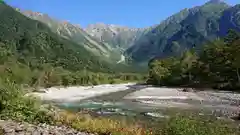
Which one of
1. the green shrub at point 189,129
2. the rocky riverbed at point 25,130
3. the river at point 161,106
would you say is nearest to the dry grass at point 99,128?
the rocky riverbed at point 25,130

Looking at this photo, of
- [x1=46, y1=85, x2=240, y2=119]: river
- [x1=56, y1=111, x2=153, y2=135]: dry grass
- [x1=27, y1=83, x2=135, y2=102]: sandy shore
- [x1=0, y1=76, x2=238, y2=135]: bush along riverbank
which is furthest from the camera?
[x1=27, y1=83, x2=135, y2=102]: sandy shore

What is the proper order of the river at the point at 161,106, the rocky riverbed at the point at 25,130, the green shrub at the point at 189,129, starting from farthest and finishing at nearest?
the river at the point at 161,106 < the rocky riverbed at the point at 25,130 < the green shrub at the point at 189,129

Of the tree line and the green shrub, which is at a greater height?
the tree line

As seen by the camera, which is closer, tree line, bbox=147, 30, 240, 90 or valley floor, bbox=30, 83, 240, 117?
valley floor, bbox=30, 83, 240, 117

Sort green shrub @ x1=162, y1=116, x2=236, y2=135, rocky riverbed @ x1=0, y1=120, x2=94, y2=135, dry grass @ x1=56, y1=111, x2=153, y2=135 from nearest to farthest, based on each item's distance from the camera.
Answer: green shrub @ x1=162, y1=116, x2=236, y2=135, rocky riverbed @ x1=0, y1=120, x2=94, y2=135, dry grass @ x1=56, y1=111, x2=153, y2=135

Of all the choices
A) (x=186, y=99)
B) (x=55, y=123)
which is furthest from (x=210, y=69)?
(x=55, y=123)

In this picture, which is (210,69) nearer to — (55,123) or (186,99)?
(186,99)

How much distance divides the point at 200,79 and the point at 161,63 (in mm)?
46863

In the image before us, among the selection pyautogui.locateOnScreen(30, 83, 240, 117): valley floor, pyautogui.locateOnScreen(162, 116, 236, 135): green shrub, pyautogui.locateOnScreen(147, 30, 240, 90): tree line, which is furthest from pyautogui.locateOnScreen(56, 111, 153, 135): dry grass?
pyautogui.locateOnScreen(147, 30, 240, 90): tree line

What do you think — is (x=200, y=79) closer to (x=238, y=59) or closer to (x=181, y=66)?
(x=181, y=66)

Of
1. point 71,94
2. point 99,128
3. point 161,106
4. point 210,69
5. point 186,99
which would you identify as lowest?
point 161,106

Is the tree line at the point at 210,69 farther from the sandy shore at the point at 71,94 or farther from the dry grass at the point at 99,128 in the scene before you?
the dry grass at the point at 99,128

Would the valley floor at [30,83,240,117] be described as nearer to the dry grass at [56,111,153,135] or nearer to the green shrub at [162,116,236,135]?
the dry grass at [56,111,153,135]

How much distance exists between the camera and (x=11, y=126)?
665 inches
